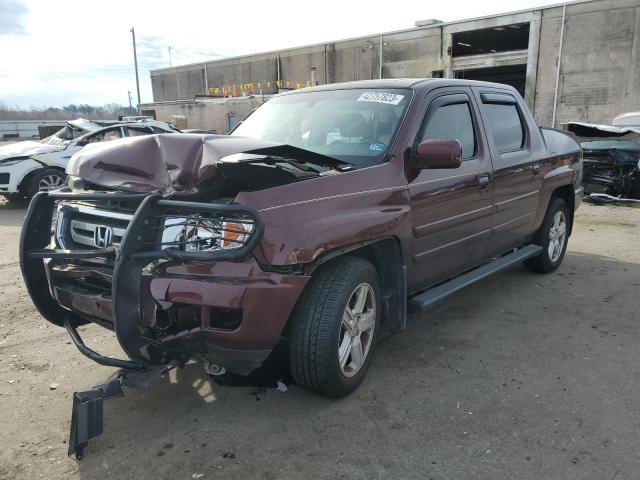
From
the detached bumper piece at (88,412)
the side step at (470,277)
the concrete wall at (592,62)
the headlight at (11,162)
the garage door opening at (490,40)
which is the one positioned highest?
the garage door opening at (490,40)

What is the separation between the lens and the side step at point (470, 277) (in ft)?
11.6

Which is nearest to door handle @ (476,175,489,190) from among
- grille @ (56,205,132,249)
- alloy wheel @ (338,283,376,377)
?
alloy wheel @ (338,283,376,377)

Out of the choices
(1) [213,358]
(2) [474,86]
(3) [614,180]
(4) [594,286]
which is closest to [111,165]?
(1) [213,358]

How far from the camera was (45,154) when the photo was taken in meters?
9.84

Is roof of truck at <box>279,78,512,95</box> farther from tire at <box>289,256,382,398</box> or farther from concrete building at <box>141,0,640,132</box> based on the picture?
concrete building at <box>141,0,640,132</box>

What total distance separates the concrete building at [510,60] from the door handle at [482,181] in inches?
782

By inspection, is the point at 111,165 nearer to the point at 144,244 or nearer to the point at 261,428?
the point at 144,244

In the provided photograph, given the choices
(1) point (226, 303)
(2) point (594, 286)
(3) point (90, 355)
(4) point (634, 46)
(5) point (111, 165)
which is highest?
(4) point (634, 46)

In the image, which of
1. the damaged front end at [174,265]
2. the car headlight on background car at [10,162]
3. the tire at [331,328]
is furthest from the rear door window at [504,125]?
the car headlight on background car at [10,162]

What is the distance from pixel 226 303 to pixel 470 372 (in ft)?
6.13

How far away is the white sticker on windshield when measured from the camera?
3.58m

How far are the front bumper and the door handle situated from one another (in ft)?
6.38

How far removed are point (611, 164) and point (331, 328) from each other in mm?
10365

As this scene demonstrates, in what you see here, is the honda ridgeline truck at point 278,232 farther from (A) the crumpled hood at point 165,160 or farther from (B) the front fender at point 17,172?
(B) the front fender at point 17,172
